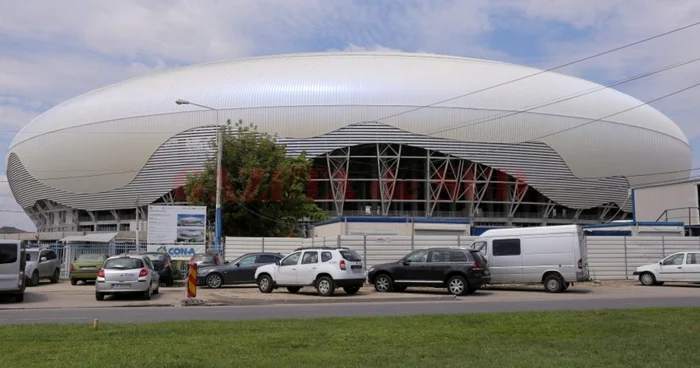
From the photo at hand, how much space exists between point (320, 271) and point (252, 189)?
17.1 m

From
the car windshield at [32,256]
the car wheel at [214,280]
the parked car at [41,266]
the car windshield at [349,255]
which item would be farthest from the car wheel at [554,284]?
the car windshield at [32,256]

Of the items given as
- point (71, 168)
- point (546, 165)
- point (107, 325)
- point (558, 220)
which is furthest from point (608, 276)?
point (71, 168)

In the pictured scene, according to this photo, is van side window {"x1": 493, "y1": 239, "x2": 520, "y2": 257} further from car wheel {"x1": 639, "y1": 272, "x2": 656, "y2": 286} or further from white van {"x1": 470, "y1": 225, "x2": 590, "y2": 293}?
car wheel {"x1": 639, "y1": 272, "x2": 656, "y2": 286}

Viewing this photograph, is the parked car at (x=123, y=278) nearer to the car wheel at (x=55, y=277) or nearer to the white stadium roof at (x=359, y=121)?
the car wheel at (x=55, y=277)

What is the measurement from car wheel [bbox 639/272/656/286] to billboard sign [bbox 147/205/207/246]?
63.0 feet

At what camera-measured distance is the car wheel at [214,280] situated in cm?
2633

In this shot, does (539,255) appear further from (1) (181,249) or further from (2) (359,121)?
(2) (359,121)

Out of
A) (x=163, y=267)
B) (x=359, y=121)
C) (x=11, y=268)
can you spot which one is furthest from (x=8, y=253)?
(x=359, y=121)

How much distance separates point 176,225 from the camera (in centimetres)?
3300

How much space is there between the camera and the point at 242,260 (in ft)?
88.0

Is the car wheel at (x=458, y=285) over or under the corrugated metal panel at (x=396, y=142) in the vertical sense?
under

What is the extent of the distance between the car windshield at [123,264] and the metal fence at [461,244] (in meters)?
9.84

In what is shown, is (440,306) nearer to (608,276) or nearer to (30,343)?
(30,343)

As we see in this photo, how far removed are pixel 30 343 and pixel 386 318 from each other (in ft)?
20.1
